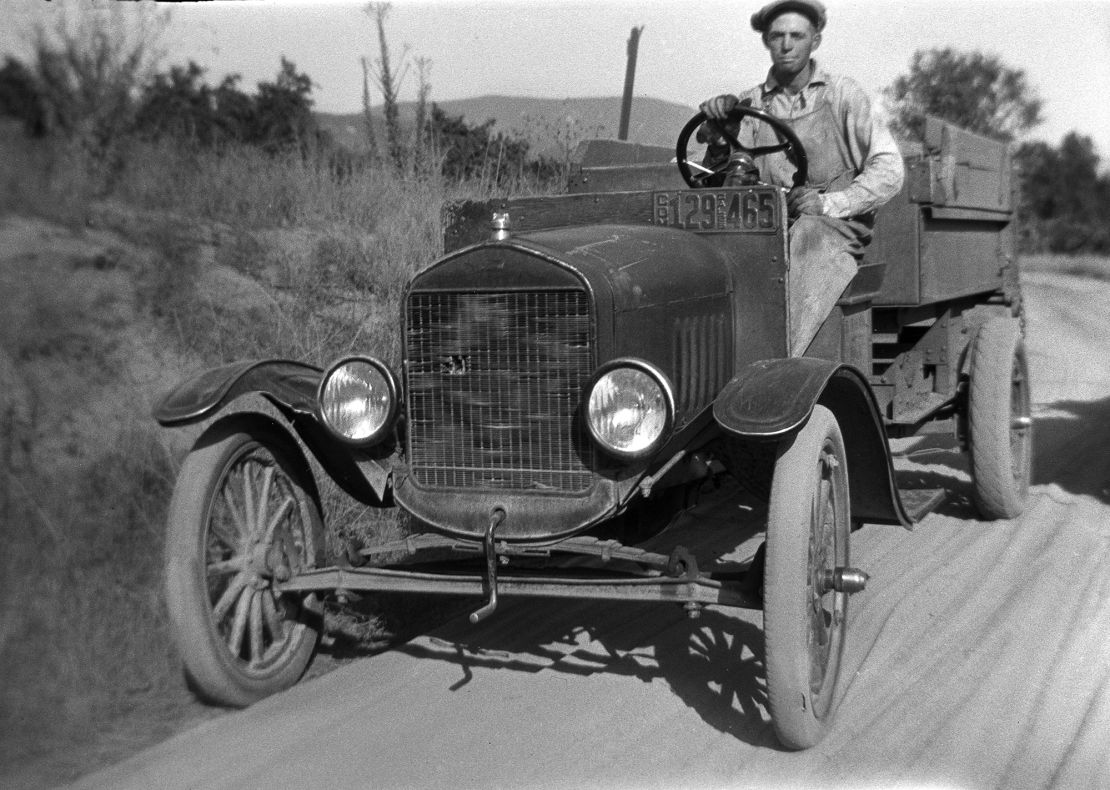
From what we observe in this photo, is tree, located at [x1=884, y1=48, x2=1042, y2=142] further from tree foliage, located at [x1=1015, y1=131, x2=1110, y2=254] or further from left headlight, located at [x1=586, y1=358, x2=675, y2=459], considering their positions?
left headlight, located at [x1=586, y1=358, x2=675, y2=459]

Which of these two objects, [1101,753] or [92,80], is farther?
[92,80]

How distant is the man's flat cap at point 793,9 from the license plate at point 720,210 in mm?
1311

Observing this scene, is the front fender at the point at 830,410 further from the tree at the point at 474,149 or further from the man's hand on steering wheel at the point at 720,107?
the tree at the point at 474,149

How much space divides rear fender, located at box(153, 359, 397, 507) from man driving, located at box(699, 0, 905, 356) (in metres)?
1.65

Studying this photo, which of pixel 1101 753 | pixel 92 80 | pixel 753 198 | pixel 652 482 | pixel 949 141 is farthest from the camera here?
pixel 949 141

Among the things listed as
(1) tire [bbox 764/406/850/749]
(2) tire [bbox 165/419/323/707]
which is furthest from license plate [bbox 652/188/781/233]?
(2) tire [bbox 165/419/323/707]

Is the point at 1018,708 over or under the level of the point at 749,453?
under

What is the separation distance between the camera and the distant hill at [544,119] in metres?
9.88

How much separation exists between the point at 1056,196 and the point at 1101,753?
2330 cm

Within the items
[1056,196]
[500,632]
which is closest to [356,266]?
[500,632]

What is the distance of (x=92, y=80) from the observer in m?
5.70

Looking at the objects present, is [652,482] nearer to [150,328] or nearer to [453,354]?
[453,354]

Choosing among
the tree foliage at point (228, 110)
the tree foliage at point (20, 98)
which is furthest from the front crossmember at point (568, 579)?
the tree foliage at point (228, 110)

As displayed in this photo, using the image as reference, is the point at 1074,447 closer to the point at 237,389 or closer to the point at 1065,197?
the point at 237,389
